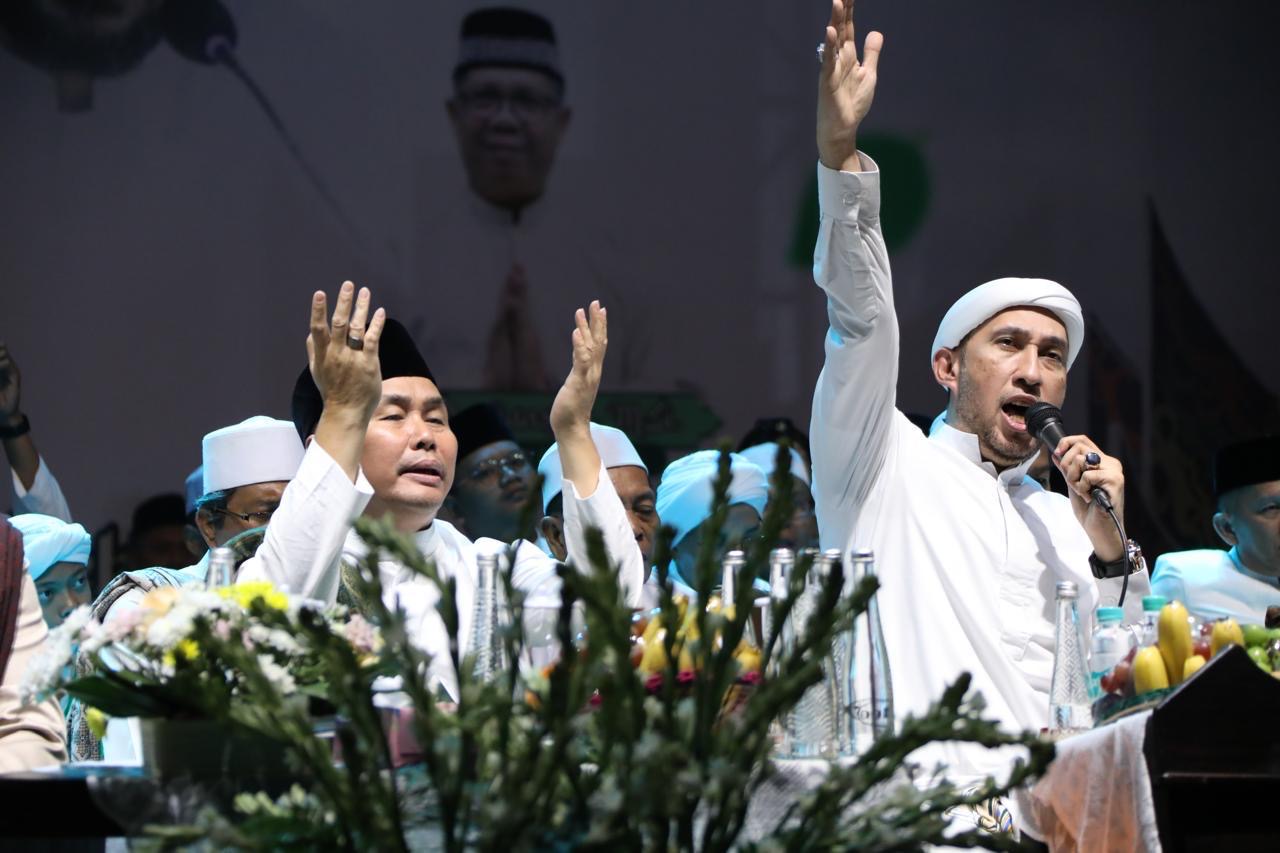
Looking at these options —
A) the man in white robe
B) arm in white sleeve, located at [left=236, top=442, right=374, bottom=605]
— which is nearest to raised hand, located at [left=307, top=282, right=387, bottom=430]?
the man in white robe

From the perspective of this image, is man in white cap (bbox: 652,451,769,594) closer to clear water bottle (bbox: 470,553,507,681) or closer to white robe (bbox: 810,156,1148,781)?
white robe (bbox: 810,156,1148,781)

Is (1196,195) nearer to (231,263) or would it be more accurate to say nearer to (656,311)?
(656,311)

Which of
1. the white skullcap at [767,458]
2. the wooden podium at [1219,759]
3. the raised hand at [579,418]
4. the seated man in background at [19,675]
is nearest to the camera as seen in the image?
the wooden podium at [1219,759]

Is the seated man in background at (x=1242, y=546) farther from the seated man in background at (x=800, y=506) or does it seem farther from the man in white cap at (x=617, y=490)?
the man in white cap at (x=617, y=490)

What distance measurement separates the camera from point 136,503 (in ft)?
20.4

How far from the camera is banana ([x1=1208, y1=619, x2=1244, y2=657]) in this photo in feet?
7.41

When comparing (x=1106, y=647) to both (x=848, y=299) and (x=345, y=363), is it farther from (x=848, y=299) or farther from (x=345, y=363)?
(x=345, y=363)

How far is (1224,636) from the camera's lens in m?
2.28

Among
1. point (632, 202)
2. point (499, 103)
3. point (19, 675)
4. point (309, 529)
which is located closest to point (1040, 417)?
point (309, 529)

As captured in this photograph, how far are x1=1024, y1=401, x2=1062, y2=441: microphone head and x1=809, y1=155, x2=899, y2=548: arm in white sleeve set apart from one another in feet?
0.91

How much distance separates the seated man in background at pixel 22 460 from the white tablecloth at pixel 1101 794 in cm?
443

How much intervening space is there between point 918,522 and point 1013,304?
1.77ft

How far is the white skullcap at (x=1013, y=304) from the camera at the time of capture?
3.77 m

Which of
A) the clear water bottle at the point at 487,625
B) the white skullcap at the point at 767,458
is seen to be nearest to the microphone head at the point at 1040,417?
the clear water bottle at the point at 487,625
